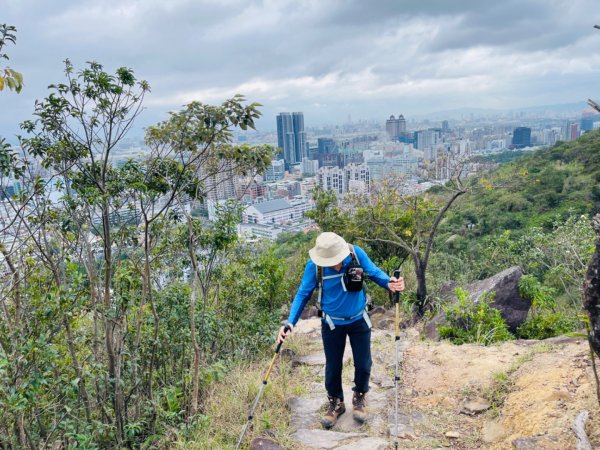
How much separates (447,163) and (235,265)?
16.3ft

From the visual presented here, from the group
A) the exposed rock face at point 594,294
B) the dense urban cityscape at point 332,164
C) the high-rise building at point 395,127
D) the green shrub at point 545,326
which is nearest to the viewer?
the exposed rock face at point 594,294

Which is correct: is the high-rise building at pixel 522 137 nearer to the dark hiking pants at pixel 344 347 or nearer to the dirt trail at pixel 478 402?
the dirt trail at pixel 478 402

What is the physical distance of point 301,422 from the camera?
154 inches

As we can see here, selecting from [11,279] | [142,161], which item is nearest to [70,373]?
[11,279]

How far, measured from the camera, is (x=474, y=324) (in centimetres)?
575

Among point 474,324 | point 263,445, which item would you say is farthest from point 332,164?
point 263,445

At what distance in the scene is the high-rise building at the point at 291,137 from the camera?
3110 inches

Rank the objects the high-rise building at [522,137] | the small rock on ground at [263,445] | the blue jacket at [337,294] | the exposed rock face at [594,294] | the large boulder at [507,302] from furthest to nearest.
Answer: the high-rise building at [522,137] < the large boulder at [507,302] < the blue jacket at [337,294] < the small rock on ground at [263,445] < the exposed rock face at [594,294]

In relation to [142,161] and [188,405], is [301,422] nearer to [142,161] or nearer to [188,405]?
[188,405]

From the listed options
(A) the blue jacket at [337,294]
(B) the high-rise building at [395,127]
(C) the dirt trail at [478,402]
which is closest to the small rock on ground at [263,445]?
(C) the dirt trail at [478,402]

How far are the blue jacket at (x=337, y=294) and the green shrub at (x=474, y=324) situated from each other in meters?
2.57

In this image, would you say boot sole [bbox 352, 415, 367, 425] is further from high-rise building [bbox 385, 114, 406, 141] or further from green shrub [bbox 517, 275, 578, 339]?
high-rise building [bbox 385, 114, 406, 141]

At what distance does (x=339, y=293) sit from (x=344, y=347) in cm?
52

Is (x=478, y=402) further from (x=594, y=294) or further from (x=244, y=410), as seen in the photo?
(x=244, y=410)
